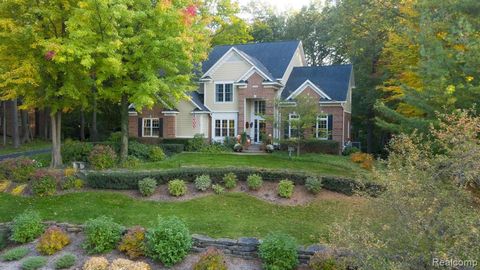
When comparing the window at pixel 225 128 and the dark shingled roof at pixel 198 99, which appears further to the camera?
the window at pixel 225 128

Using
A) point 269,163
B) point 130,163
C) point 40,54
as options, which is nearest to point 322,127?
point 269,163

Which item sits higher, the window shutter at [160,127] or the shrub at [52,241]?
the window shutter at [160,127]

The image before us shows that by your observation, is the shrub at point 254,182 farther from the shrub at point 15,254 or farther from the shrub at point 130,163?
the shrub at point 15,254

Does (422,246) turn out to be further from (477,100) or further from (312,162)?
(312,162)

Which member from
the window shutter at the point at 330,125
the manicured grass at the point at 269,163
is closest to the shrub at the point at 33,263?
the manicured grass at the point at 269,163

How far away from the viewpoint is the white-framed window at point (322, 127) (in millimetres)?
23837

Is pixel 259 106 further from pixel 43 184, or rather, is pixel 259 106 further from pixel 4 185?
pixel 4 185

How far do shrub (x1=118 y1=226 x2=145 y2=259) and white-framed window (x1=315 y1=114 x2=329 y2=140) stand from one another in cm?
1575

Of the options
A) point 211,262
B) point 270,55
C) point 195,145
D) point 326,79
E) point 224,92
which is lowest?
point 211,262

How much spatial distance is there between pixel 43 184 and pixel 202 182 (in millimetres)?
5548

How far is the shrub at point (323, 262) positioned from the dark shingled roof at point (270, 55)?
19778 mm

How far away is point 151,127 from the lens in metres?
28.0

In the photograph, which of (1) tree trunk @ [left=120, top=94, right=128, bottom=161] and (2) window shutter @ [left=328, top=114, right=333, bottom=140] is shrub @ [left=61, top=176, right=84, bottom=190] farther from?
(2) window shutter @ [left=328, top=114, right=333, bottom=140]

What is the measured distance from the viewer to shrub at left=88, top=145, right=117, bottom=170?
54.1 feet
